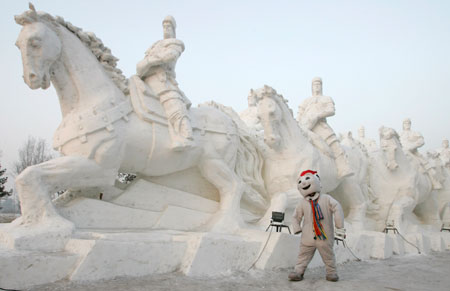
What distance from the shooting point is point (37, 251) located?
3.14 meters

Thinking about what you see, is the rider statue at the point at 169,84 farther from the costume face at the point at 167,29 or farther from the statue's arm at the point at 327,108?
the statue's arm at the point at 327,108

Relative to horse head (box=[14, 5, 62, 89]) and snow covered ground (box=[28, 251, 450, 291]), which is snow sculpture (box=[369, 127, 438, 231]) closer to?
snow covered ground (box=[28, 251, 450, 291])

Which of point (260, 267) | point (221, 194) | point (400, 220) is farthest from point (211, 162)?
point (400, 220)

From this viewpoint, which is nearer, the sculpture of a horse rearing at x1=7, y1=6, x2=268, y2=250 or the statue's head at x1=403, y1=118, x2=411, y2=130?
the sculpture of a horse rearing at x1=7, y1=6, x2=268, y2=250

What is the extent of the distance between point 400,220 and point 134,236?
17.2 ft

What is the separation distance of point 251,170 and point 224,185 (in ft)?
2.39

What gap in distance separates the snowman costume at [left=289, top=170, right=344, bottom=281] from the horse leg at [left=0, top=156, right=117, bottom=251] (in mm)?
2013

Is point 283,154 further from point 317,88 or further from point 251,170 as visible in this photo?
point 317,88

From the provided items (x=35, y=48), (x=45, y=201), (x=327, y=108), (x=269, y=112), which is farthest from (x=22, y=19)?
(x=327, y=108)

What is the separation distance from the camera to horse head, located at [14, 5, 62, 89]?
11.4ft

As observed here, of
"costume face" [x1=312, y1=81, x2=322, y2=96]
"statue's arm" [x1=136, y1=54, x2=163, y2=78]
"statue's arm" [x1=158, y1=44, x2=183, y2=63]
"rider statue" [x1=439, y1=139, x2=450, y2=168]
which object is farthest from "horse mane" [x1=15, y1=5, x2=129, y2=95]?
"rider statue" [x1=439, y1=139, x2=450, y2=168]

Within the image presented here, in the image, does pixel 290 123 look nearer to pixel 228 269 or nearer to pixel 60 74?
pixel 228 269

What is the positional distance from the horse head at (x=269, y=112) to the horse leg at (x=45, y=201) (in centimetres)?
230

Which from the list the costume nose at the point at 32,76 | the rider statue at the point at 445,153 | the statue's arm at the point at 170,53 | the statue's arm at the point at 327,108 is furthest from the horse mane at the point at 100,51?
the rider statue at the point at 445,153
